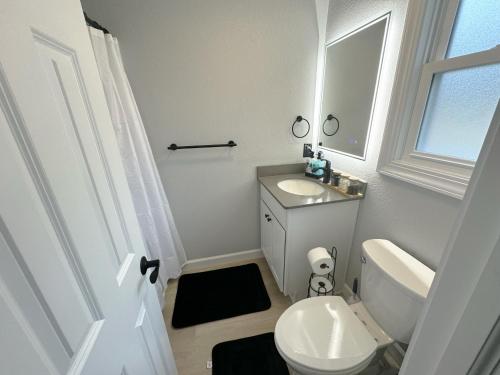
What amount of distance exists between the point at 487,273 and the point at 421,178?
90 centimetres

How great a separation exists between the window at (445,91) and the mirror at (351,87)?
A: 218 mm

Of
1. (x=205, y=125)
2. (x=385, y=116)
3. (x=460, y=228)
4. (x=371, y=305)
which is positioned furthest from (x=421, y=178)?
(x=205, y=125)

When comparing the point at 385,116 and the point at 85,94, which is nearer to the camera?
the point at 85,94

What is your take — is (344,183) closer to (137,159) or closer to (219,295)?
(219,295)

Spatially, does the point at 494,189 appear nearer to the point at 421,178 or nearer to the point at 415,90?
the point at 421,178

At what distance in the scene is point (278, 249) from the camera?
5.00 ft

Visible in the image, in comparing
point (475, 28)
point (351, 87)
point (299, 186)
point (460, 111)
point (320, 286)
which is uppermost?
point (475, 28)

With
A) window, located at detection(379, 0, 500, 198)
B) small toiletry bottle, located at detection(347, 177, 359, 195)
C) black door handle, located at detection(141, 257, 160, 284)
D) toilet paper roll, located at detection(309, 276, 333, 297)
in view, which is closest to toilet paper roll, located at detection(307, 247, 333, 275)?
toilet paper roll, located at detection(309, 276, 333, 297)

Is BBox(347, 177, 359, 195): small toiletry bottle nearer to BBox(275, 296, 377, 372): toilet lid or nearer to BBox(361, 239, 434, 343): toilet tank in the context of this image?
BBox(361, 239, 434, 343): toilet tank

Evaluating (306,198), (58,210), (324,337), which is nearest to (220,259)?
(306,198)

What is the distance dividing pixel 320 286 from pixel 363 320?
29 centimetres

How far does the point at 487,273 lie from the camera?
270mm

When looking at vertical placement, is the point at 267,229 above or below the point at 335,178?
below

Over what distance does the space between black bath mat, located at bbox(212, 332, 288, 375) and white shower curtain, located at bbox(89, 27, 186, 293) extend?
68cm
